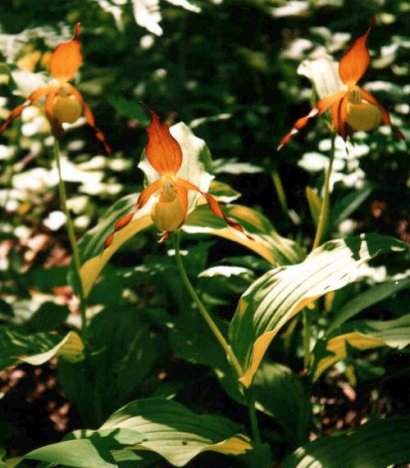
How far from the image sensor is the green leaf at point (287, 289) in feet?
3.99

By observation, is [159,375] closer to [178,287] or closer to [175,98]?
[178,287]

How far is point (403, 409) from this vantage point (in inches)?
63.6

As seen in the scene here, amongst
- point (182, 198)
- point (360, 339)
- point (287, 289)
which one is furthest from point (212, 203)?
point (360, 339)

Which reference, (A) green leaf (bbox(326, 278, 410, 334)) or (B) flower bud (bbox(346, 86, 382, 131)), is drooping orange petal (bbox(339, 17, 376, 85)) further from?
(A) green leaf (bbox(326, 278, 410, 334))

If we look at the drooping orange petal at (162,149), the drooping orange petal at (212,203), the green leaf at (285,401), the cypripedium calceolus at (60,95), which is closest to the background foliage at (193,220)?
the green leaf at (285,401)

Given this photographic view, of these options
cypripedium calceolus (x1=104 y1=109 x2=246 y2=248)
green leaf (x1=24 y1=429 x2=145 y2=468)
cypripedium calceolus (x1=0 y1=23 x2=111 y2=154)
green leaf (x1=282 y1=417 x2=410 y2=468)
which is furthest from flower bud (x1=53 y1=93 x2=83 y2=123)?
green leaf (x1=282 y1=417 x2=410 y2=468)

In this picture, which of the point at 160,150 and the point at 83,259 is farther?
the point at 83,259

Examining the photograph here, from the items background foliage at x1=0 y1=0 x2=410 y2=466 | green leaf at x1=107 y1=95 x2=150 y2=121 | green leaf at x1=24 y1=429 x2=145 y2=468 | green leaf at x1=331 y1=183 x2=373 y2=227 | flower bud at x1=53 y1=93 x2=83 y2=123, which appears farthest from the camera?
green leaf at x1=107 y1=95 x2=150 y2=121

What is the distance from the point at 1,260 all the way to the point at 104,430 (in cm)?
134

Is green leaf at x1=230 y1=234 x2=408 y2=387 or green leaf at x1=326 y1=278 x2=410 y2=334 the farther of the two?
green leaf at x1=326 y1=278 x2=410 y2=334

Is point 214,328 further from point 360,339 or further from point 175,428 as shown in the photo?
point 360,339

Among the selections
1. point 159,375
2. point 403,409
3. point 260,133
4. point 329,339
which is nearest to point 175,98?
point 260,133

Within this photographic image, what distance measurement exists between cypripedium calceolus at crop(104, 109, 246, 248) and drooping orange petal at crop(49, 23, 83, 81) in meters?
0.46

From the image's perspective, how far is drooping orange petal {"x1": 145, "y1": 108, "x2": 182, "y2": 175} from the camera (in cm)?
110
